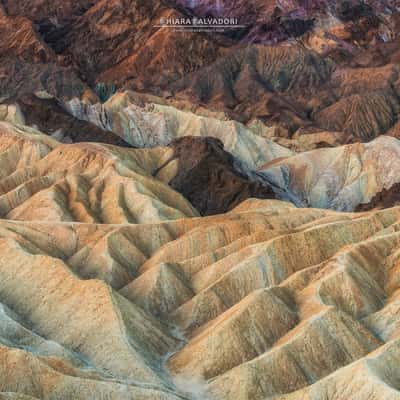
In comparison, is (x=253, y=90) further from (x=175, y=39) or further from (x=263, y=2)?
(x=263, y=2)

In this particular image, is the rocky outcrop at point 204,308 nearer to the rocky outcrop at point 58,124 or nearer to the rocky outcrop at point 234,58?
the rocky outcrop at point 58,124

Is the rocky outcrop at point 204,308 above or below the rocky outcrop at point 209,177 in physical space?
above

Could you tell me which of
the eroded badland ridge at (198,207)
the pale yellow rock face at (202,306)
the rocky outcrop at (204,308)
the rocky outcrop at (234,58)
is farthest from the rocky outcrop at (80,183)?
the rocky outcrop at (234,58)

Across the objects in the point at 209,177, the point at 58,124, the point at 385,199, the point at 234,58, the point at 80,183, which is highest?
the point at 80,183

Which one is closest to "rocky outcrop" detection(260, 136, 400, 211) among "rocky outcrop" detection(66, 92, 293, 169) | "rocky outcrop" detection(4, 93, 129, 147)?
"rocky outcrop" detection(66, 92, 293, 169)

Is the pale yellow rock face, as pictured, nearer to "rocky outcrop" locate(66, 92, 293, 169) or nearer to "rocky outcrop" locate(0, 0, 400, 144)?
"rocky outcrop" locate(66, 92, 293, 169)

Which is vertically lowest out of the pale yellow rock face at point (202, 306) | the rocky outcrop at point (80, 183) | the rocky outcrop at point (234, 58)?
the rocky outcrop at point (234, 58)

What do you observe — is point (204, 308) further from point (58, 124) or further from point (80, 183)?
point (58, 124)

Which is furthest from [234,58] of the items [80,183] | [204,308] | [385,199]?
[204,308]
